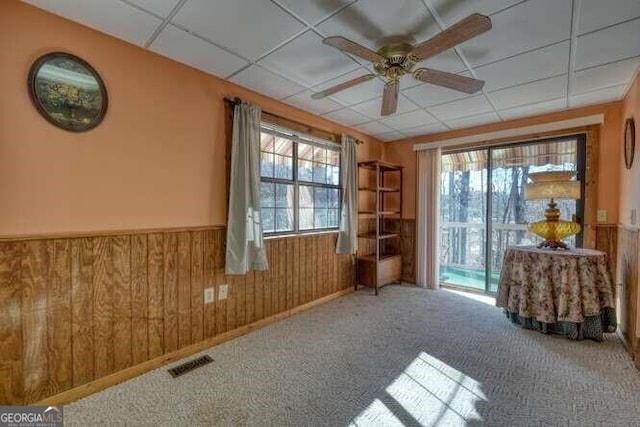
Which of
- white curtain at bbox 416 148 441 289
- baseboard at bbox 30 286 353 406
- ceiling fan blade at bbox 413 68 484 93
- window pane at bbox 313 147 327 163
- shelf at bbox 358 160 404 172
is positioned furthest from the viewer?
white curtain at bbox 416 148 441 289

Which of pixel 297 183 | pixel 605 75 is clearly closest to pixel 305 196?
pixel 297 183

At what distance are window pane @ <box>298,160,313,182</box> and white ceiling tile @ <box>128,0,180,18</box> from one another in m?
1.88

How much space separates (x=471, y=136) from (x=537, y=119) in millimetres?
708

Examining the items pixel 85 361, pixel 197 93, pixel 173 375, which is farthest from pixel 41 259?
pixel 197 93

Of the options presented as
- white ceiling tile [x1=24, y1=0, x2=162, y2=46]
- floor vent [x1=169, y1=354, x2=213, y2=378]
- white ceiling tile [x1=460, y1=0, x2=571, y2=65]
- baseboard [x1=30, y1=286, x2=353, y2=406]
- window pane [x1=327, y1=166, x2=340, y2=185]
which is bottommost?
floor vent [x1=169, y1=354, x2=213, y2=378]

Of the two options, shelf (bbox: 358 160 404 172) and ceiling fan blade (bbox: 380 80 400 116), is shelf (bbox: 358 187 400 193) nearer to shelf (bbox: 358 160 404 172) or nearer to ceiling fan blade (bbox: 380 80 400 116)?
shelf (bbox: 358 160 404 172)

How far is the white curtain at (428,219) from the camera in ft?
13.9

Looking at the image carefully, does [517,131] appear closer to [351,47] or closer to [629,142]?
[629,142]

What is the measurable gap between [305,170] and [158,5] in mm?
2047

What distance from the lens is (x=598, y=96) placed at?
2.84m

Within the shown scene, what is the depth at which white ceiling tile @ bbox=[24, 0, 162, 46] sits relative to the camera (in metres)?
1.64

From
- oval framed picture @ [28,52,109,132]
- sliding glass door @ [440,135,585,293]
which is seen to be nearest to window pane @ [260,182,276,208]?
oval framed picture @ [28,52,109,132]

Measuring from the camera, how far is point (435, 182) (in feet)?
13.8

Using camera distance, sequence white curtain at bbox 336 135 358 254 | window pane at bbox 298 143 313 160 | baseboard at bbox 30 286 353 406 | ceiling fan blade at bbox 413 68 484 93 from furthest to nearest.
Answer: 1. white curtain at bbox 336 135 358 254
2. window pane at bbox 298 143 313 160
3. ceiling fan blade at bbox 413 68 484 93
4. baseboard at bbox 30 286 353 406
